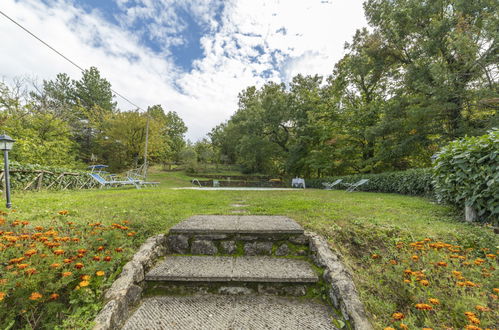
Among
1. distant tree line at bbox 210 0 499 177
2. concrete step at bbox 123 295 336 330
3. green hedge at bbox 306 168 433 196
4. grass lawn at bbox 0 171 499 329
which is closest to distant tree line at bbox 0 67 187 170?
distant tree line at bbox 210 0 499 177

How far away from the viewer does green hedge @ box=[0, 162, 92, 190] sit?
6008 millimetres

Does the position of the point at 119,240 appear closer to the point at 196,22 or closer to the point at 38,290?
the point at 38,290

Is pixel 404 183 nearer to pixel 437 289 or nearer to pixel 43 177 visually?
pixel 437 289

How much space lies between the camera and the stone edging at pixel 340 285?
126 centimetres

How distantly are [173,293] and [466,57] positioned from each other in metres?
12.0

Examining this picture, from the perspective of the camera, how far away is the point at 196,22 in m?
9.02

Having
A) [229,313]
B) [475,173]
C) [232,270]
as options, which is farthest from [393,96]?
[229,313]

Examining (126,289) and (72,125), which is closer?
(126,289)

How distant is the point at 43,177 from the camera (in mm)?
6988

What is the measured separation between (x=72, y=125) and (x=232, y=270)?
25.7m

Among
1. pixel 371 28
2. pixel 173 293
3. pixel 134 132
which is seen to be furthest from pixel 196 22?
pixel 134 132

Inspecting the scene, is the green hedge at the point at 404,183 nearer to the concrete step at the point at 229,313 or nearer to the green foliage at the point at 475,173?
the green foliage at the point at 475,173

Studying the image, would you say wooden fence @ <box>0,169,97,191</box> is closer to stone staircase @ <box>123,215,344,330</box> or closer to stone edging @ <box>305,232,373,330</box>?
stone staircase @ <box>123,215,344,330</box>

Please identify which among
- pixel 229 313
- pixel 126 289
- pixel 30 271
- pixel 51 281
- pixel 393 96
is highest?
pixel 393 96
